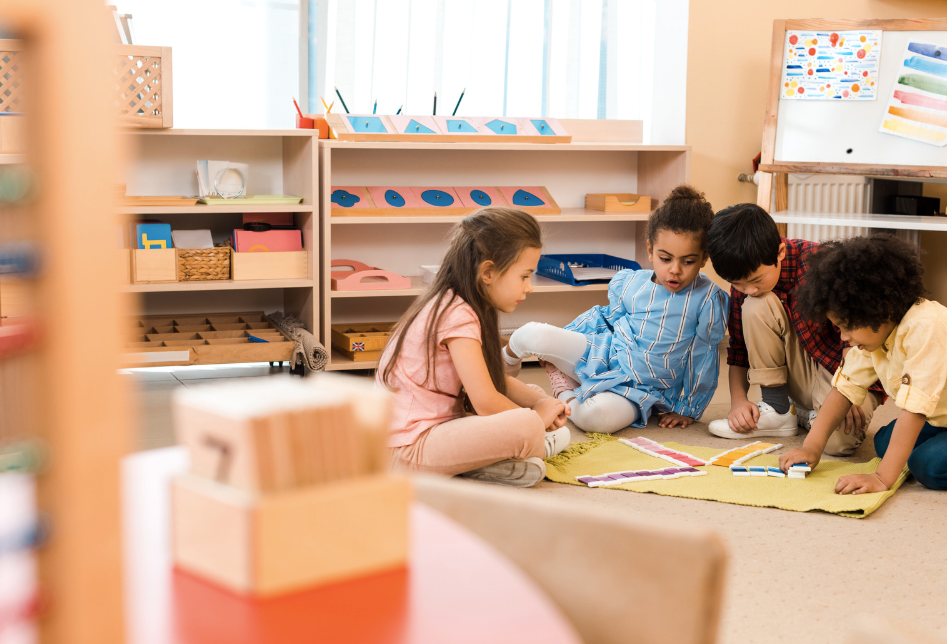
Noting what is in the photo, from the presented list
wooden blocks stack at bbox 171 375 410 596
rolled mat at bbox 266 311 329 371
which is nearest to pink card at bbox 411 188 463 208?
rolled mat at bbox 266 311 329 371

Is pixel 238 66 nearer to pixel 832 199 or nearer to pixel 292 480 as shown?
pixel 832 199

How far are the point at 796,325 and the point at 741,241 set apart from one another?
33 centimetres

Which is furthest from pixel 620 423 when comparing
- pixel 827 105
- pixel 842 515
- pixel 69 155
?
pixel 69 155

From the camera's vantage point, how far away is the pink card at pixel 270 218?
2.98m

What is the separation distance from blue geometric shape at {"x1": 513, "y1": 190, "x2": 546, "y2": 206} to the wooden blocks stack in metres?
2.71

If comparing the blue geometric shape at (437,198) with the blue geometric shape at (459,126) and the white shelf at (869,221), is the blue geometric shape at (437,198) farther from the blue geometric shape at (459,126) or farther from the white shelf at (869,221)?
the white shelf at (869,221)

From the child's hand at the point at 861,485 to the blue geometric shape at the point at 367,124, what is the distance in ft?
6.15

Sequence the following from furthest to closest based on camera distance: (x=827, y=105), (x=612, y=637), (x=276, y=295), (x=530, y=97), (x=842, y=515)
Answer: (x=530, y=97)
(x=276, y=295)
(x=827, y=105)
(x=842, y=515)
(x=612, y=637)

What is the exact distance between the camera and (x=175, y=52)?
2957 mm

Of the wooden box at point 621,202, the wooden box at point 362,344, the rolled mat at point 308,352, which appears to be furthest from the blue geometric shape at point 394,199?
the wooden box at point 621,202

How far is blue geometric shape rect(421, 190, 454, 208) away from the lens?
10.2ft

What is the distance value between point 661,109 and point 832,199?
82cm

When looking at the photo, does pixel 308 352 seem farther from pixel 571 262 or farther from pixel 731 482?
pixel 731 482

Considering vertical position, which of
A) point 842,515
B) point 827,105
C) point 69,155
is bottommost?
point 842,515
